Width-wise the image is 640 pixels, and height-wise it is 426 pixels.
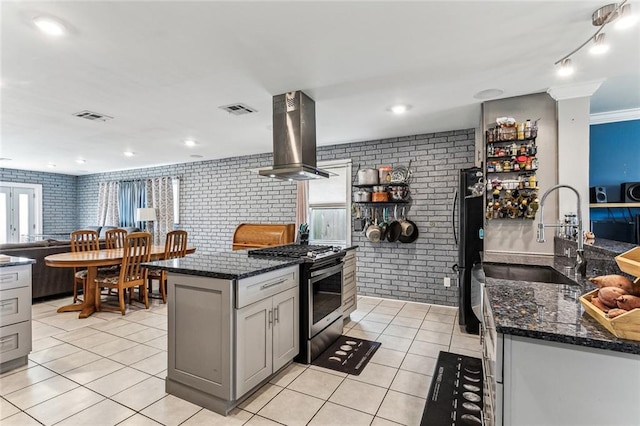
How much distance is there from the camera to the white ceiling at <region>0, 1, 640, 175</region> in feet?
5.82

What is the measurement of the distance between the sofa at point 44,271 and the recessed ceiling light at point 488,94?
568 centimetres

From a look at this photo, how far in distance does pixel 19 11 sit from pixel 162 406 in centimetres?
248

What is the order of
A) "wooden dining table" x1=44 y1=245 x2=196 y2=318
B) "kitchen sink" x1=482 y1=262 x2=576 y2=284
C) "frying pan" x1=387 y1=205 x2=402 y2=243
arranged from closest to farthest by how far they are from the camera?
1. "kitchen sink" x1=482 y1=262 x2=576 y2=284
2. "wooden dining table" x1=44 y1=245 x2=196 y2=318
3. "frying pan" x1=387 y1=205 x2=402 y2=243

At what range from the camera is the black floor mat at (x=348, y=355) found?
2604 mm

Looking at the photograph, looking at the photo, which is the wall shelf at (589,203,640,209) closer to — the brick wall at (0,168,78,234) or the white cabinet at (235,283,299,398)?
the white cabinet at (235,283,299,398)

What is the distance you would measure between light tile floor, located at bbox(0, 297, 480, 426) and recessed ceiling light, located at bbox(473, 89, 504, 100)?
2.40 metres

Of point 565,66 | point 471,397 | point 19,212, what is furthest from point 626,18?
point 19,212

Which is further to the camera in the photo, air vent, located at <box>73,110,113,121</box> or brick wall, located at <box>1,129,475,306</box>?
brick wall, located at <box>1,129,475,306</box>

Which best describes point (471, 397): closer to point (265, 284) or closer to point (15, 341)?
point (265, 284)

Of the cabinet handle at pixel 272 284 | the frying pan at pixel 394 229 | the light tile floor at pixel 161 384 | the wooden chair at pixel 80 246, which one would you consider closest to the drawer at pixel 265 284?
the cabinet handle at pixel 272 284

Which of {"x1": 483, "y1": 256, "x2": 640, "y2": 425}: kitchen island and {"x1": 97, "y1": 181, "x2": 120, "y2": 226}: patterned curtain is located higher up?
{"x1": 97, "y1": 181, "x2": 120, "y2": 226}: patterned curtain

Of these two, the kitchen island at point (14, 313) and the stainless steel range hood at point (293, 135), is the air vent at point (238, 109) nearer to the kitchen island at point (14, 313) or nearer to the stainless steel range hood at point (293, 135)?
the stainless steel range hood at point (293, 135)

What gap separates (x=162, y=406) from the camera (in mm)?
2059

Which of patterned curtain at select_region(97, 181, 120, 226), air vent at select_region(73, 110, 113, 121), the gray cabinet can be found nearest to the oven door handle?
the gray cabinet
